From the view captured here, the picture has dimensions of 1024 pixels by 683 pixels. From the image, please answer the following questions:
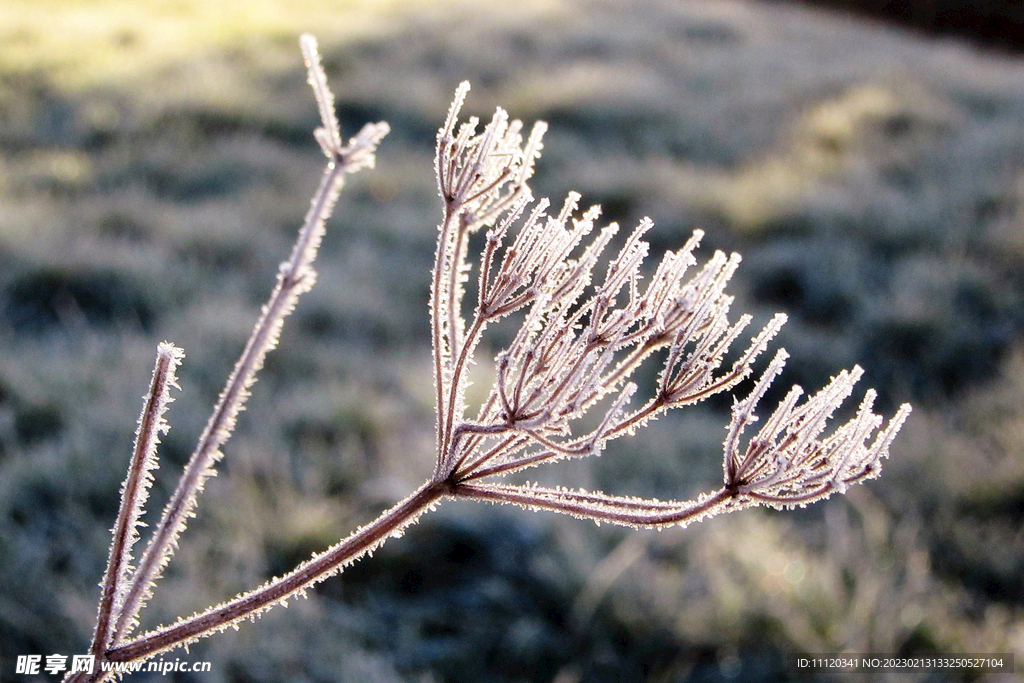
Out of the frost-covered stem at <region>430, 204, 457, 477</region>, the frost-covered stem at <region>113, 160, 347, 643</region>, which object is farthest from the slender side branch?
the frost-covered stem at <region>430, 204, 457, 477</region>

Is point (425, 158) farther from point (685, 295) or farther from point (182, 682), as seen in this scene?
point (685, 295)

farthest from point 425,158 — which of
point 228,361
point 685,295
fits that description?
point 685,295

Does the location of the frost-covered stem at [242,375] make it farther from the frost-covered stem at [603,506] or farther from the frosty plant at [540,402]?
the frost-covered stem at [603,506]

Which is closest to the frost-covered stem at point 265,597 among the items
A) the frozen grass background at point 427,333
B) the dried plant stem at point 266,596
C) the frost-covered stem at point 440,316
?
the dried plant stem at point 266,596

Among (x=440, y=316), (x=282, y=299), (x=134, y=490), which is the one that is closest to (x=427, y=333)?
(x=440, y=316)

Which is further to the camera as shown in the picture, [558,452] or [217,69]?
[217,69]

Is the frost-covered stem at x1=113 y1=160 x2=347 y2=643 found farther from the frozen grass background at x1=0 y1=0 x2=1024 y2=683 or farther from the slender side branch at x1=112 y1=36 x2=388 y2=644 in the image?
the frozen grass background at x1=0 y1=0 x2=1024 y2=683
